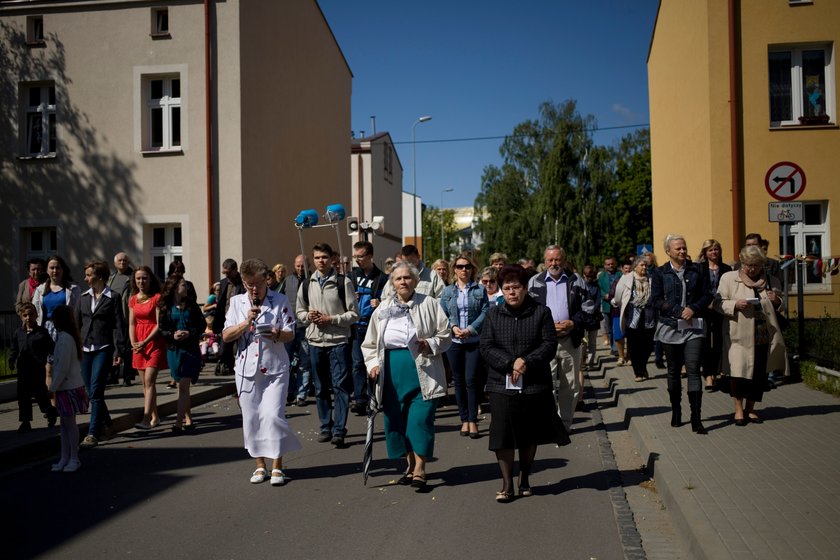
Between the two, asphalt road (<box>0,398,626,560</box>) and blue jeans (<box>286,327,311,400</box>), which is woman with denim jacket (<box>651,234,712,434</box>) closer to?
asphalt road (<box>0,398,626,560</box>)

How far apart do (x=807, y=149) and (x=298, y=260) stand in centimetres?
1148

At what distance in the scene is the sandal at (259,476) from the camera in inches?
278

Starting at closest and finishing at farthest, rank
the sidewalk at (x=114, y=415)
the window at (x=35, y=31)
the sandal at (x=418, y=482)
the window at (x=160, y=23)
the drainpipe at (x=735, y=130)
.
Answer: the sandal at (x=418, y=482)
the sidewalk at (x=114, y=415)
the drainpipe at (x=735, y=130)
the window at (x=160, y=23)
the window at (x=35, y=31)

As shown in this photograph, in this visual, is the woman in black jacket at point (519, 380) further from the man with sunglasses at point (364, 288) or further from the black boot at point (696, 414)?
the man with sunglasses at point (364, 288)

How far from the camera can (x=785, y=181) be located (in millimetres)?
11609

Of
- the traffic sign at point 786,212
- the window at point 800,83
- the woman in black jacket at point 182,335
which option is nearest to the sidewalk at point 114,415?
the woman in black jacket at point 182,335

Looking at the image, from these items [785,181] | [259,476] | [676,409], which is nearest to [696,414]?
[676,409]

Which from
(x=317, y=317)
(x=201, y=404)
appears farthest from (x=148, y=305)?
(x=201, y=404)

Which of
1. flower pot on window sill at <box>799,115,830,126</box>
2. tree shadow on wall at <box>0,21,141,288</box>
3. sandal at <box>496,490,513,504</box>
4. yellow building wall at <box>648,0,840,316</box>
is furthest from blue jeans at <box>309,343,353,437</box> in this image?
flower pot on window sill at <box>799,115,830,126</box>

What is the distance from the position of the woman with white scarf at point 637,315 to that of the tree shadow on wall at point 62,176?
1155 cm

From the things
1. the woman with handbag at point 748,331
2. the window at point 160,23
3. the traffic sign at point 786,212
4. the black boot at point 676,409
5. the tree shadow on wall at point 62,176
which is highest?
the window at point 160,23

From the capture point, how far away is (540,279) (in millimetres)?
9078

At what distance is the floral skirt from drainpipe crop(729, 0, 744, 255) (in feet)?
45.3

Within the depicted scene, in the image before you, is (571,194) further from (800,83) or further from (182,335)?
(182,335)
